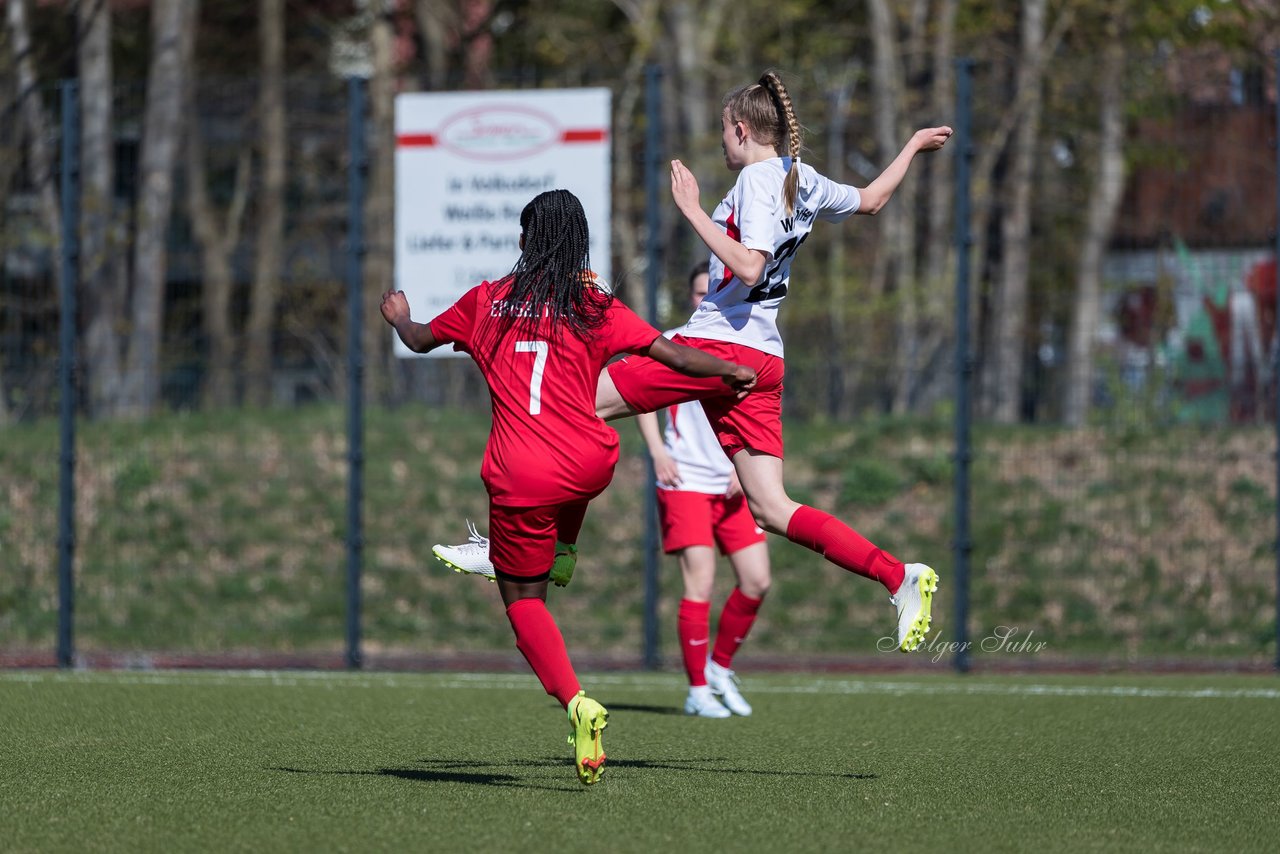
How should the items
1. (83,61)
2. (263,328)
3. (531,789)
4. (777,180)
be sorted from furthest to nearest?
(83,61), (263,328), (777,180), (531,789)

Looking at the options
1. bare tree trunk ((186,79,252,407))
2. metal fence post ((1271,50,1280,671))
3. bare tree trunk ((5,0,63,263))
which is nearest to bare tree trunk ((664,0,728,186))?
bare tree trunk ((186,79,252,407))

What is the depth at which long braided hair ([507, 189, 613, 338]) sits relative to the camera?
5.50 meters

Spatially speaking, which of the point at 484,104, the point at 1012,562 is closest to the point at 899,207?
the point at 1012,562

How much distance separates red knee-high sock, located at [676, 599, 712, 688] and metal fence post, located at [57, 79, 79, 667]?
4.71 metres

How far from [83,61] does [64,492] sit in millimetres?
7720

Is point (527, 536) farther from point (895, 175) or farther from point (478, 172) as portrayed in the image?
point (478, 172)

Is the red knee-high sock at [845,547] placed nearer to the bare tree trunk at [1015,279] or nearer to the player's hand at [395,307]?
the player's hand at [395,307]

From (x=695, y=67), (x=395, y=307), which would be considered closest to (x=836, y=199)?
(x=395, y=307)

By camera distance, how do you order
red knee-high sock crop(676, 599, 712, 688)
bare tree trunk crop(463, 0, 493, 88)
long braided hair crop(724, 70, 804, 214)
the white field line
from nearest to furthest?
long braided hair crop(724, 70, 804, 214) < red knee-high sock crop(676, 599, 712, 688) < the white field line < bare tree trunk crop(463, 0, 493, 88)

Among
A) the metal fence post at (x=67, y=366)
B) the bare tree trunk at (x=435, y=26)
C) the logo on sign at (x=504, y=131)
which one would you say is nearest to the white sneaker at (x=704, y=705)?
the logo on sign at (x=504, y=131)

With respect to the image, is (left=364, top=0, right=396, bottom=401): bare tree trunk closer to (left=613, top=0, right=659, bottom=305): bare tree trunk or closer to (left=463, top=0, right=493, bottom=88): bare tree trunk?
(left=613, top=0, right=659, bottom=305): bare tree trunk

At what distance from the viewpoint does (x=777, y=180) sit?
6.04 m

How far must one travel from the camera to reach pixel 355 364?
425 inches

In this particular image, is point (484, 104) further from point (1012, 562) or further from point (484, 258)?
point (1012, 562)
